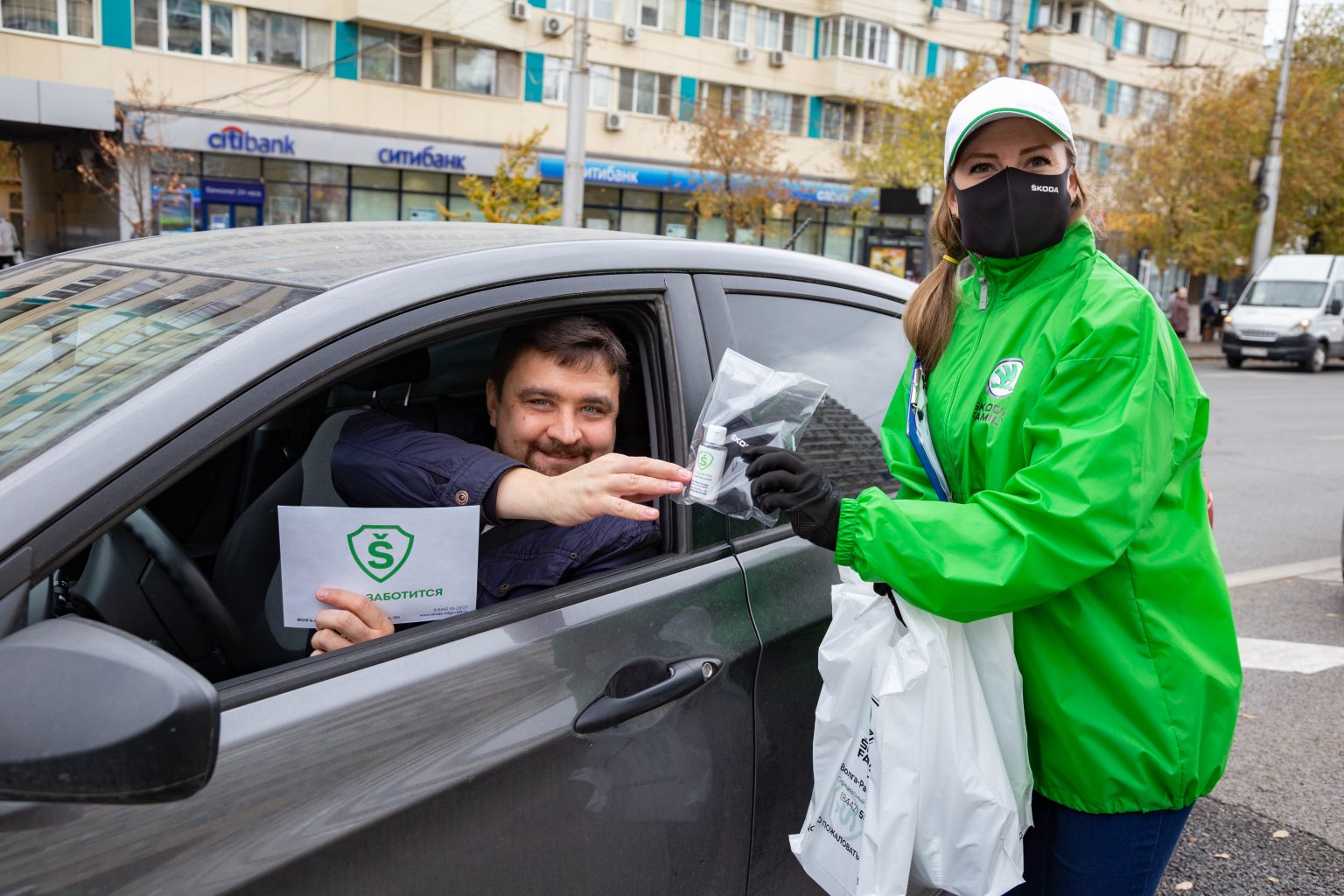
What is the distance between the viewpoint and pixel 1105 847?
1.88 metres

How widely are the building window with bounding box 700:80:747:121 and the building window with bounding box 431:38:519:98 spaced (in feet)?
19.9

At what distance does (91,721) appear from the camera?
113 cm

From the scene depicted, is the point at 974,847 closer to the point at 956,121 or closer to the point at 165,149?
the point at 956,121

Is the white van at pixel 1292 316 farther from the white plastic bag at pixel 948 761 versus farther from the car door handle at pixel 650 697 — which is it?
the car door handle at pixel 650 697

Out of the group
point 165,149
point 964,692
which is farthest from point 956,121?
point 165,149

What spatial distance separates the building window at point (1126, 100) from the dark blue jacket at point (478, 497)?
5018 centimetres

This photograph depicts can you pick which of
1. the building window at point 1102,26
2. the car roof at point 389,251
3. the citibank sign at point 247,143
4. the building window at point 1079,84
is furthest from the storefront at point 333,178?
the car roof at point 389,251

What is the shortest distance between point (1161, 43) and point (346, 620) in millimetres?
53824

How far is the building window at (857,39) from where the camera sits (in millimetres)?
36812

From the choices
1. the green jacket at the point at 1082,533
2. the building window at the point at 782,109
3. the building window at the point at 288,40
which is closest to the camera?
the green jacket at the point at 1082,533

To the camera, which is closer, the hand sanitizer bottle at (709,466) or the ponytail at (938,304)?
the hand sanitizer bottle at (709,466)

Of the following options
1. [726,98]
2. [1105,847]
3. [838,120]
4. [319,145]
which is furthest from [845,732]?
[838,120]

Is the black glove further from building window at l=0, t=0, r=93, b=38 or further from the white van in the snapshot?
building window at l=0, t=0, r=93, b=38

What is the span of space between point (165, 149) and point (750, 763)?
1014 inches
